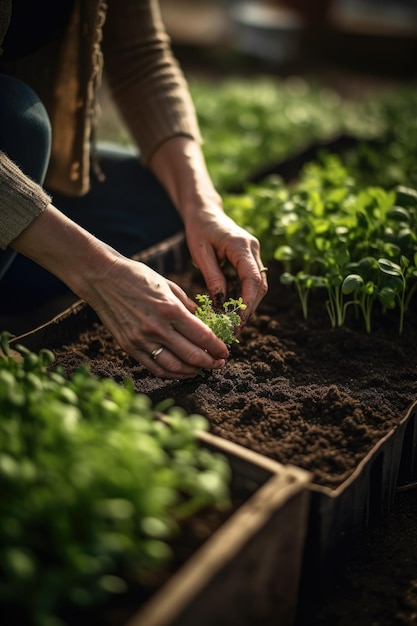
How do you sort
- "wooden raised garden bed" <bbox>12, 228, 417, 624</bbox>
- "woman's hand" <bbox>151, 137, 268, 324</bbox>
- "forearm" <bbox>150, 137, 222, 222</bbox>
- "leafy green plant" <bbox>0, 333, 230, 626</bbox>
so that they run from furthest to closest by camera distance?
1. "forearm" <bbox>150, 137, 222, 222</bbox>
2. "woman's hand" <bbox>151, 137, 268, 324</bbox>
3. "wooden raised garden bed" <bbox>12, 228, 417, 624</bbox>
4. "leafy green plant" <bbox>0, 333, 230, 626</bbox>

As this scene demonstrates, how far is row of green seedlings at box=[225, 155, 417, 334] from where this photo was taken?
6.95 feet

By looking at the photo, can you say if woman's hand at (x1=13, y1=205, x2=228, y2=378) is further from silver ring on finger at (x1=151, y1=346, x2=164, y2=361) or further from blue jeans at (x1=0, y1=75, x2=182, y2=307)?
blue jeans at (x1=0, y1=75, x2=182, y2=307)

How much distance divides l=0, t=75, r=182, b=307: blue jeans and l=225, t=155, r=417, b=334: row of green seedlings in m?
0.35

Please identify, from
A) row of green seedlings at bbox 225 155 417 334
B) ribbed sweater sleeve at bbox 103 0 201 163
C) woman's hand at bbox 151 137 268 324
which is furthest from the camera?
ribbed sweater sleeve at bbox 103 0 201 163

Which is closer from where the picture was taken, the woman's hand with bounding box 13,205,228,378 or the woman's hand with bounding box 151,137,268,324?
the woman's hand with bounding box 13,205,228,378

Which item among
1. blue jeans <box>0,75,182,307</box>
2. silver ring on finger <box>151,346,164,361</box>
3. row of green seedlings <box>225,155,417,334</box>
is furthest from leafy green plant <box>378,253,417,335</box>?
blue jeans <box>0,75,182,307</box>

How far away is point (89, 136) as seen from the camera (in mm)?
2617

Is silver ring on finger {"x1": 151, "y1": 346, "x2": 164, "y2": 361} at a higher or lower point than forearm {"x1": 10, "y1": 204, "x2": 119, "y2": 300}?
lower

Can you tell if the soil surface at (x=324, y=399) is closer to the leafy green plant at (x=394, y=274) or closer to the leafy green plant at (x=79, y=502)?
the leafy green plant at (x=394, y=274)

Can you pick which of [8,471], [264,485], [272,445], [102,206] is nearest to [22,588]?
[8,471]

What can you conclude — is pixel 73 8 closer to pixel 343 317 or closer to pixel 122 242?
pixel 122 242

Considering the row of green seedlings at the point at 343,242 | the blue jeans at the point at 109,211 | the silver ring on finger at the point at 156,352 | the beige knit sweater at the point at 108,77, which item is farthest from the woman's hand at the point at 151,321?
the beige knit sweater at the point at 108,77

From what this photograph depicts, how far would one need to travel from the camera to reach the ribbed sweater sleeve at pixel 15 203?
168 cm

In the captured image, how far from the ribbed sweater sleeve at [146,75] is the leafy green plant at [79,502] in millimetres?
1506
